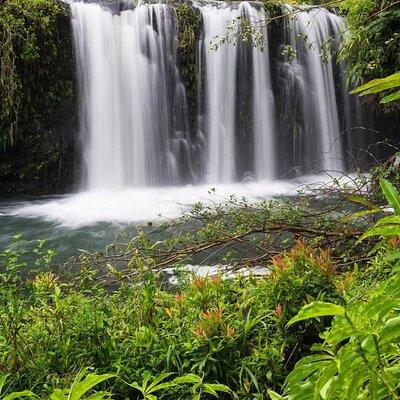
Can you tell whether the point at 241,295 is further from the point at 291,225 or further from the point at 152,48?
the point at 152,48

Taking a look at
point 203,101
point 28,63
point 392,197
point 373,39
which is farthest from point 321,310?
point 203,101

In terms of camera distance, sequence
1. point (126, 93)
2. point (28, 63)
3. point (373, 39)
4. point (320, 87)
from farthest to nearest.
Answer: point (320, 87) < point (126, 93) < point (28, 63) < point (373, 39)

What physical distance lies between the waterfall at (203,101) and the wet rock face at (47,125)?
29 centimetres

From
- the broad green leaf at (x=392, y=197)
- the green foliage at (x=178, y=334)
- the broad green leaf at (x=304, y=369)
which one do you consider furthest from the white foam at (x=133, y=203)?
the broad green leaf at (x=304, y=369)

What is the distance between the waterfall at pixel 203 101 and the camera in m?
10.5

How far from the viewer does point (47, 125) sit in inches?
408

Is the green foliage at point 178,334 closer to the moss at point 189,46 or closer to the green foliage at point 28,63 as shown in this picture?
the green foliage at point 28,63

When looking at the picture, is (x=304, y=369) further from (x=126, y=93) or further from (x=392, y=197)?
(x=126, y=93)

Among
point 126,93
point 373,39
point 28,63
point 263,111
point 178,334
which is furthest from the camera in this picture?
point 263,111

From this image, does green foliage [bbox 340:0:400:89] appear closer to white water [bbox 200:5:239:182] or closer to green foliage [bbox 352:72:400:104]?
white water [bbox 200:5:239:182]

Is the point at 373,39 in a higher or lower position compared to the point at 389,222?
higher

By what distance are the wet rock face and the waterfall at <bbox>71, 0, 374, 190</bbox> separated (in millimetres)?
288

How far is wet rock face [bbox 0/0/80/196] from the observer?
1002 cm

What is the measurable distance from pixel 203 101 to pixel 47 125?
372cm
